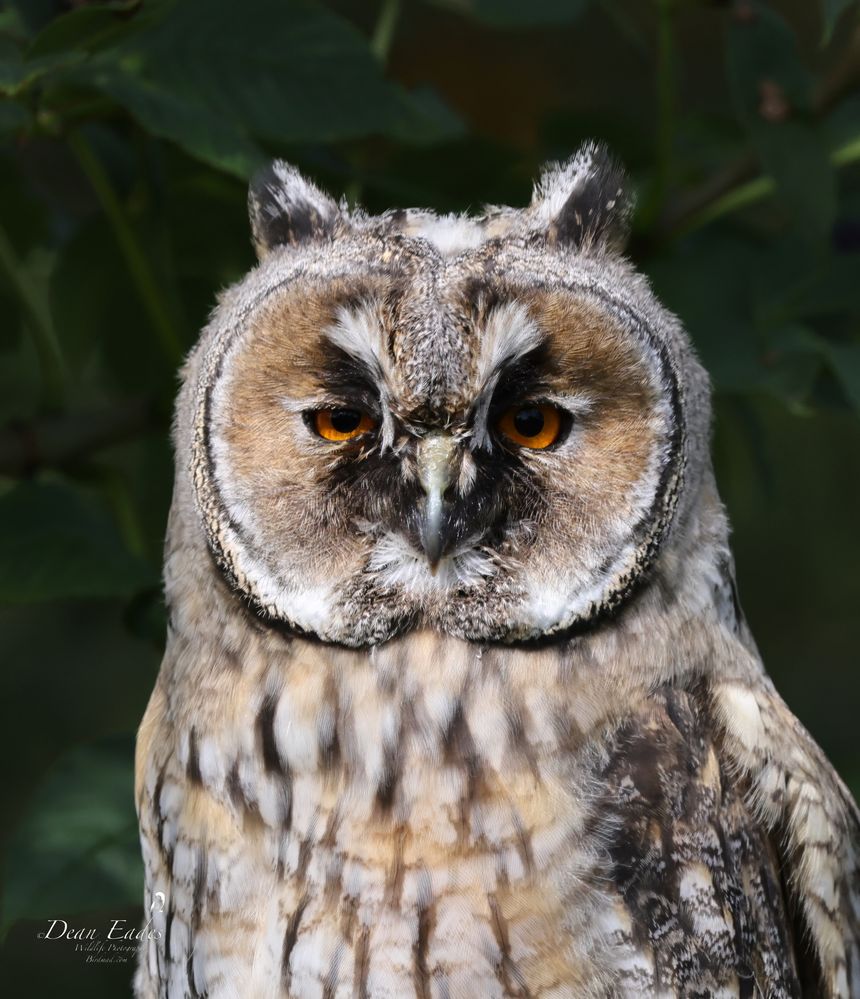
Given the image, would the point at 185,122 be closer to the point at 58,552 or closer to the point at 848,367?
the point at 58,552

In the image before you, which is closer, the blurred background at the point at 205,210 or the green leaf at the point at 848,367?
the blurred background at the point at 205,210

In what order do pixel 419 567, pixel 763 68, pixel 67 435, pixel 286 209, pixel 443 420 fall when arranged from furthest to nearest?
pixel 67 435 < pixel 763 68 < pixel 286 209 < pixel 419 567 < pixel 443 420

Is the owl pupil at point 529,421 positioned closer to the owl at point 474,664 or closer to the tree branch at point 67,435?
the owl at point 474,664

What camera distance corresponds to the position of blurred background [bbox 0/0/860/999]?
5.55 ft

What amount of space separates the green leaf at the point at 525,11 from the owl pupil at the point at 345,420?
2.84 ft

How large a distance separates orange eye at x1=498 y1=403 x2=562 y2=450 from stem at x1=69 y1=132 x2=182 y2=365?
0.68 metres

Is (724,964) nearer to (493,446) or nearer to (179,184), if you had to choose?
(493,446)

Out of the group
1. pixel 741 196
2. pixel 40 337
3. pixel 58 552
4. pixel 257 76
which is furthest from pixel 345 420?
pixel 741 196

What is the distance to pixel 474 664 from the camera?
5.47ft

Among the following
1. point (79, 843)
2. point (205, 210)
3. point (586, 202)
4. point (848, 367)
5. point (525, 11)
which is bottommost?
point (79, 843)

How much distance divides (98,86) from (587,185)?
0.63 meters

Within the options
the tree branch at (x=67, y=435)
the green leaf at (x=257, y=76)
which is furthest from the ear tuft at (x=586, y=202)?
the tree branch at (x=67, y=435)

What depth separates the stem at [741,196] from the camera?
2.14 m

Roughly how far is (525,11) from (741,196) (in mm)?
455
